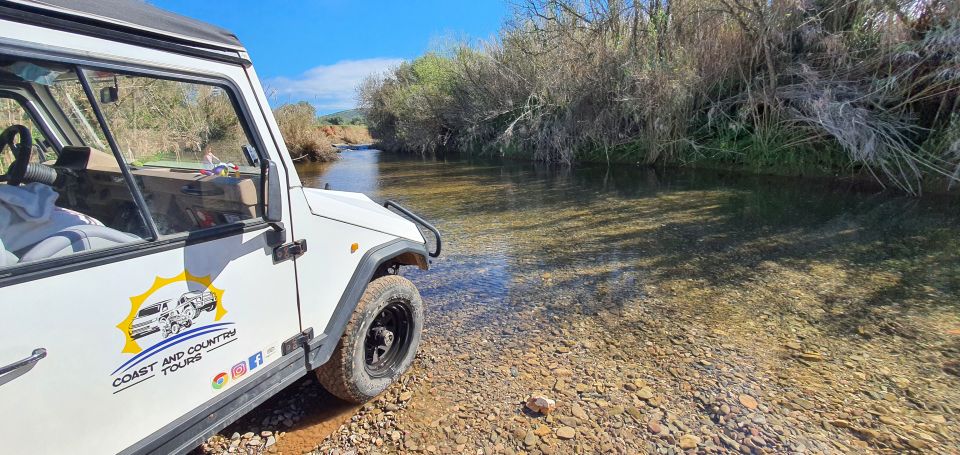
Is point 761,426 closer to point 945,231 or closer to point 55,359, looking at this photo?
point 55,359

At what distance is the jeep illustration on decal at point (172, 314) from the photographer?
178 centimetres

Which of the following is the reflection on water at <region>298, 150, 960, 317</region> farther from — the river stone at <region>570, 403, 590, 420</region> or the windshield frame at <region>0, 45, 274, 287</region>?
the windshield frame at <region>0, 45, 274, 287</region>

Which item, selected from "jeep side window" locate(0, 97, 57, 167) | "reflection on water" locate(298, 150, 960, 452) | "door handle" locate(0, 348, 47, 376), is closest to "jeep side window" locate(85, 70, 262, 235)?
"jeep side window" locate(0, 97, 57, 167)

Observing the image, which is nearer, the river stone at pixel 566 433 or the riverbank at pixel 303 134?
the river stone at pixel 566 433

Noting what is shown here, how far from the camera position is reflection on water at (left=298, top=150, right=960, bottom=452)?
2.90m

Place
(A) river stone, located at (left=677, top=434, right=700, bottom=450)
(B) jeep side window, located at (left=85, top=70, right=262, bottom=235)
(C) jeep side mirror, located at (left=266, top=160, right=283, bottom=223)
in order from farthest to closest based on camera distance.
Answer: (A) river stone, located at (left=677, top=434, right=700, bottom=450) → (C) jeep side mirror, located at (left=266, top=160, right=283, bottom=223) → (B) jeep side window, located at (left=85, top=70, right=262, bottom=235)

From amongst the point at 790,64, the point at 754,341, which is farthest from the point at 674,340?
the point at 790,64

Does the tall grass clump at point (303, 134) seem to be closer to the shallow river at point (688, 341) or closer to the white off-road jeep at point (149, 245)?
the shallow river at point (688, 341)

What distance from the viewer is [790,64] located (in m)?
10.6

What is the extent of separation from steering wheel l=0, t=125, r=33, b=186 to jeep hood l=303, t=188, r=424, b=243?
4.18 ft

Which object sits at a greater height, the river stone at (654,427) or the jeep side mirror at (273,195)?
the jeep side mirror at (273,195)

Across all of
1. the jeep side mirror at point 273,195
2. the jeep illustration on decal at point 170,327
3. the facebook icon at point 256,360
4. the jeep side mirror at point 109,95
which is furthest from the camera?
the facebook icon at point 256,360

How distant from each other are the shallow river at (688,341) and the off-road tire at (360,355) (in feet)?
0.53

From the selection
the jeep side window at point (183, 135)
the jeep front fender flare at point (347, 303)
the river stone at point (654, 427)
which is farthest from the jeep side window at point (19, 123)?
the river stone at point (654, 427)
